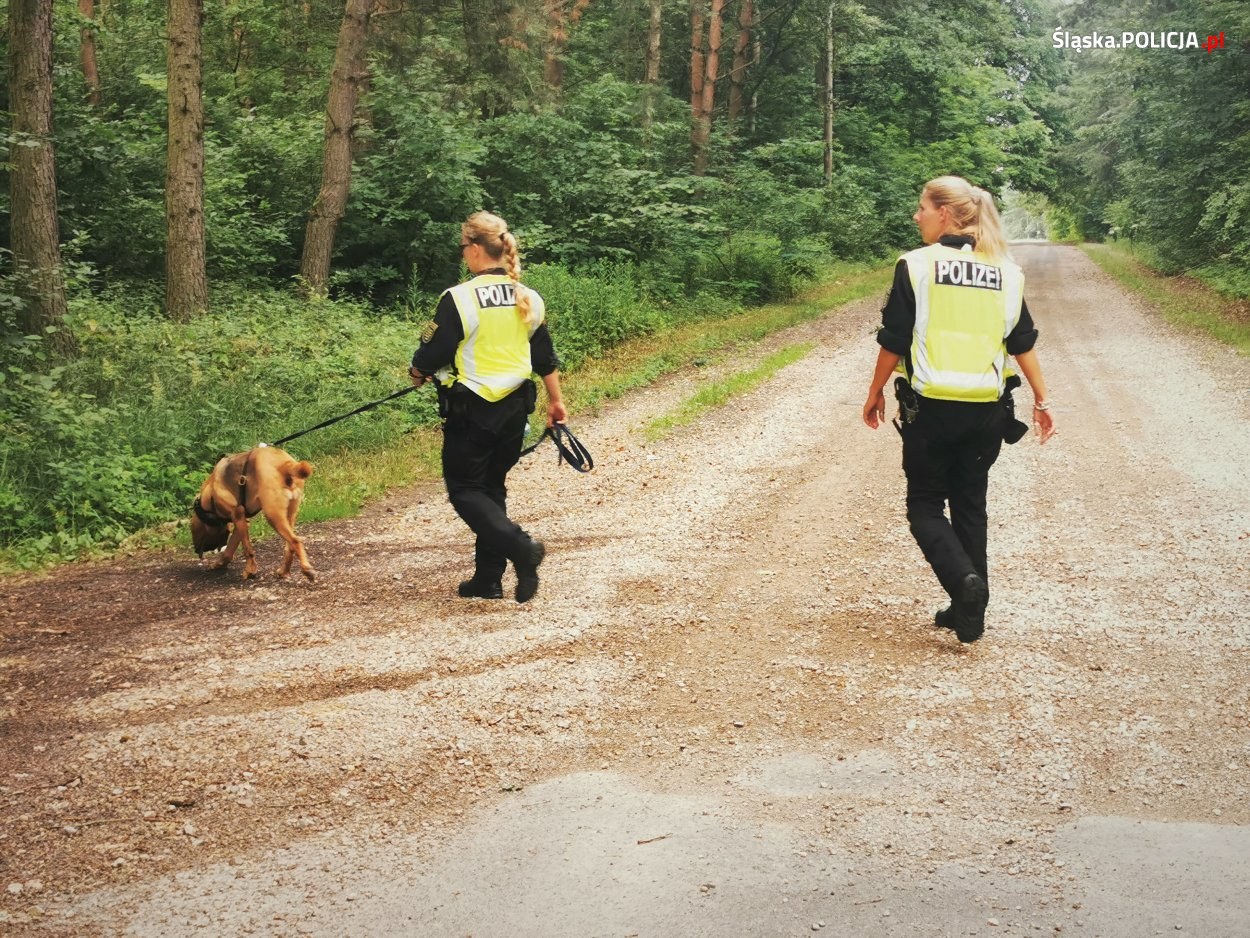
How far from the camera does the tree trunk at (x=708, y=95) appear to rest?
26.4 metres

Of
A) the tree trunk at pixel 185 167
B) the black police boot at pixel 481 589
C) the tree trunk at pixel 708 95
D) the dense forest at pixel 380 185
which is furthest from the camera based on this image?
the tree trunk at pixel 708 95

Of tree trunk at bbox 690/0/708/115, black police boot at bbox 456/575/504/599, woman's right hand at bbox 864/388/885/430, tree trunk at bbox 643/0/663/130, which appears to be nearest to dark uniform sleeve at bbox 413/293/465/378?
black police boot at bbox 456/575/504/599

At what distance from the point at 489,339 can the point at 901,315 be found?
82.6 inches

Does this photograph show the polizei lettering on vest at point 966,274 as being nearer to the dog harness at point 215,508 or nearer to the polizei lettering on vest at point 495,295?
the polizei lettering on vest at point 495,295

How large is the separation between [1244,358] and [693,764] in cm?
1396

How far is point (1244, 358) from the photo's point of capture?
15328mm

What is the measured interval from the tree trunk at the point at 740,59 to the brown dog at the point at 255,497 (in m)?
24.4

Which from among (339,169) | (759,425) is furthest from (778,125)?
(759,425)

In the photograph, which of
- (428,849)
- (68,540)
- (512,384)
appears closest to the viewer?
(428,849)

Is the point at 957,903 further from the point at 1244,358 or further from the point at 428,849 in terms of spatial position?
the point at 1244,358

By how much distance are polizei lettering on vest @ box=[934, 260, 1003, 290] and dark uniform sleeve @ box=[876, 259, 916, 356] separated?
138 mm

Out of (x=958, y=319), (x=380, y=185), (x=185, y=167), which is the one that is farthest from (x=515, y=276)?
(x=380, y=185)

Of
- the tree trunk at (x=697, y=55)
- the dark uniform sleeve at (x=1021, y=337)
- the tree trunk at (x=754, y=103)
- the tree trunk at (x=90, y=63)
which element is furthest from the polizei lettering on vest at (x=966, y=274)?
the tree trunk at (x=754, y=103)

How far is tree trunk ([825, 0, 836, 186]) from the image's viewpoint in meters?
29.6
